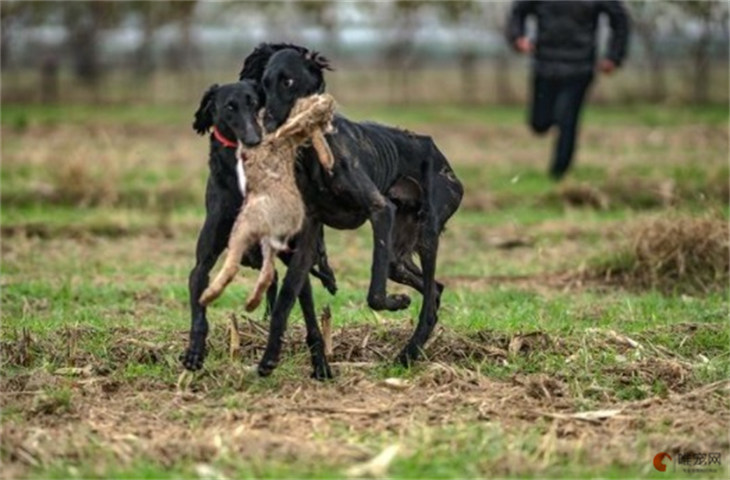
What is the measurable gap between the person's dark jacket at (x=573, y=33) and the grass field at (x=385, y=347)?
1353 mm

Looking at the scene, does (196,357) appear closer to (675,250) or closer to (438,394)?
(438,394)

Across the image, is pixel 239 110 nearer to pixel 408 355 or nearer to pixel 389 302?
pixel 389 302

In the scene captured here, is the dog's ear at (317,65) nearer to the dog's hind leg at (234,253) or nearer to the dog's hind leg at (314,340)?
the dog's hind leg at (234,253)

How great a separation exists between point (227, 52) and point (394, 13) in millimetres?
5145

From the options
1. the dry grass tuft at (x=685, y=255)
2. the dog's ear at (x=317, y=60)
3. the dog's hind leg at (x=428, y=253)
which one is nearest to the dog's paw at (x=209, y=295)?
the dog's ear at (x=317, y=60)

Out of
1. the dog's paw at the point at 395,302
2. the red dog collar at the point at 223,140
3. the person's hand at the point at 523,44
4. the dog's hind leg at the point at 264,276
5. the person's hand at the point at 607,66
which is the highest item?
the red dog collar at the point at 223,140

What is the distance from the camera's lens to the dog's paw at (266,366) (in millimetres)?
8336

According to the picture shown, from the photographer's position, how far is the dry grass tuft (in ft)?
40.1

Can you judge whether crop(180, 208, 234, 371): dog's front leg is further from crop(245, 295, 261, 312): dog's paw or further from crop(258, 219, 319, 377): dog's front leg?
crop(245, 295, 261, 312): dog's paw

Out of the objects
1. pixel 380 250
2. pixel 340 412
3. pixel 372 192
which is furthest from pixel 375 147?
pixel 340 412

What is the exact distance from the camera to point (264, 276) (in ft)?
25.5

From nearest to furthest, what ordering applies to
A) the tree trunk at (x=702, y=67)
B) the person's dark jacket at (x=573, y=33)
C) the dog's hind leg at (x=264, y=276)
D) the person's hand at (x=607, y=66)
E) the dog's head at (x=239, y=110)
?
the dog's hind leg at (x=264, y=276) < the dog's head at (x=239, y=110) < the person's dark jacket at (x=573, y=33) < the person's hand at (x=607, y=66) < the tree trunk at (x=702, y=67)

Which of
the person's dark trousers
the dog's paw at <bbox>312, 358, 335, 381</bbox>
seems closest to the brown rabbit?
the dog's paw at <bbox>312, 358, 335, 381</bbox>

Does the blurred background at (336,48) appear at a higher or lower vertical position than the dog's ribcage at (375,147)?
lower
